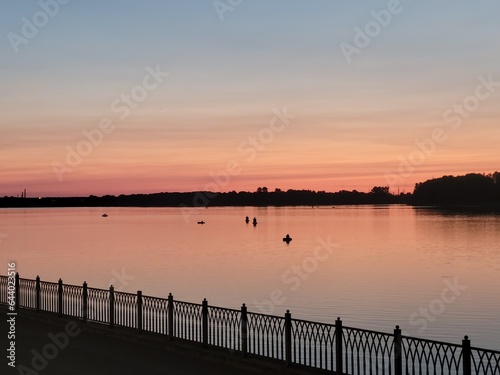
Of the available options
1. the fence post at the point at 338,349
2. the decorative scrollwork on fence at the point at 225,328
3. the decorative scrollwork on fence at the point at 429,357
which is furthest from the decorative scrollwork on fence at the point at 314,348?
the decorative scrollwork on fence at the point at 429,357

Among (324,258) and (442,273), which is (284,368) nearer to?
(442,273)

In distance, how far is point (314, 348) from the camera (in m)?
25.4

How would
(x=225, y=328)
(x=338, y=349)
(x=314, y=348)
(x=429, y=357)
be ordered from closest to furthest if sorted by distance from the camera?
(x=338, y=349) → (x=429, y=357) → (x=314, y=348) → (x=225, y=328)

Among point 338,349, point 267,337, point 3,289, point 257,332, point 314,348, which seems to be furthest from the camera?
point 3,289

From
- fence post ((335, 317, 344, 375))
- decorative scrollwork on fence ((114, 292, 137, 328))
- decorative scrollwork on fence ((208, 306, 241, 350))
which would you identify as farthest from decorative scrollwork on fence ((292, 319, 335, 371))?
decorative scrollwork on fence ((114, 292, 137, 328))

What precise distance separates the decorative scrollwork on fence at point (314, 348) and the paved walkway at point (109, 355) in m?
1.16

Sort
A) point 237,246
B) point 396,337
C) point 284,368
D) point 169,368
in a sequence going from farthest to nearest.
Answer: point 237,246
point 169,368
point 284,368
point 396,337

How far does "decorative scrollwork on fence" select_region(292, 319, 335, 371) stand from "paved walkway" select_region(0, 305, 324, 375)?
1161 mm

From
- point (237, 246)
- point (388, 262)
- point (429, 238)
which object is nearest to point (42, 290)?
point (388, 262)

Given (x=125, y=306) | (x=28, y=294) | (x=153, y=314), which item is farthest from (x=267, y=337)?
(x=28, y=294)

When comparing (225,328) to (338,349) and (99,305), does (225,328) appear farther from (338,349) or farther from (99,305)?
(338,349)

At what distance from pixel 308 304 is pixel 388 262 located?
37.4 meters

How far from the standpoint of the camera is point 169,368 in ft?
67.2

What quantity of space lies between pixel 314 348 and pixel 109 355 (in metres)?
7.32
